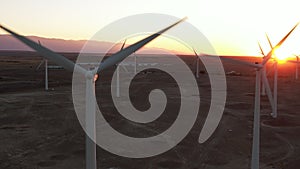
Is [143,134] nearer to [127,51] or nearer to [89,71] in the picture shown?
[127,51]

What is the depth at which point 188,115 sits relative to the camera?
47156 mm

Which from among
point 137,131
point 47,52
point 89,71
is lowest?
point 137,131

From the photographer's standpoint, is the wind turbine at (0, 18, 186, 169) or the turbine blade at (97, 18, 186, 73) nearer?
the wind turbine at (0, 18, 186, 169)

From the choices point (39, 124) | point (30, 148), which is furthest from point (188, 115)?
point (30, 148)

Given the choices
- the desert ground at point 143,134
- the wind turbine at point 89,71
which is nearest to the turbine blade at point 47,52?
the wind turbine at point 89,71

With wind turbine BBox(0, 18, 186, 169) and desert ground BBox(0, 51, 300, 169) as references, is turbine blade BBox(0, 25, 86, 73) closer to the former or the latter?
wind turbine BBox(0, 18, 186, 169)

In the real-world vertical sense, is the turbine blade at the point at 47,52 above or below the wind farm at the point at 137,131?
above

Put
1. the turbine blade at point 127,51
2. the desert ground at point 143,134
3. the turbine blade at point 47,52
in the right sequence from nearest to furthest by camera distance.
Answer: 1. the turbine blade at point 47,52
2. the turbine blade at point 127,51
3. the desert ground at point 143,134

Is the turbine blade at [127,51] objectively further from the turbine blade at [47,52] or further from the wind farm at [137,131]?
the turbine blade at [47,52]

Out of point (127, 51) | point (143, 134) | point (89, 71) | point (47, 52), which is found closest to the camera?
point (89, 71)

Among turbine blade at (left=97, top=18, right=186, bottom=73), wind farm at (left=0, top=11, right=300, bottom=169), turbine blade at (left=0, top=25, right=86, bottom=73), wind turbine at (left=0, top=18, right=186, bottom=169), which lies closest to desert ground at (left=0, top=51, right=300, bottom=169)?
wind farm at (left=0, top=11, right=300, bottom=169)

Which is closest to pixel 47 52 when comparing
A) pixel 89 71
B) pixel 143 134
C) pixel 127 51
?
pixel 89 71

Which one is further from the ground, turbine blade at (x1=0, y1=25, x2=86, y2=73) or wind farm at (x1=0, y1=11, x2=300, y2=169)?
turbine blade at (x1=0, y1=25, x2=86, y2=73)

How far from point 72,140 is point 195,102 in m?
29.5
